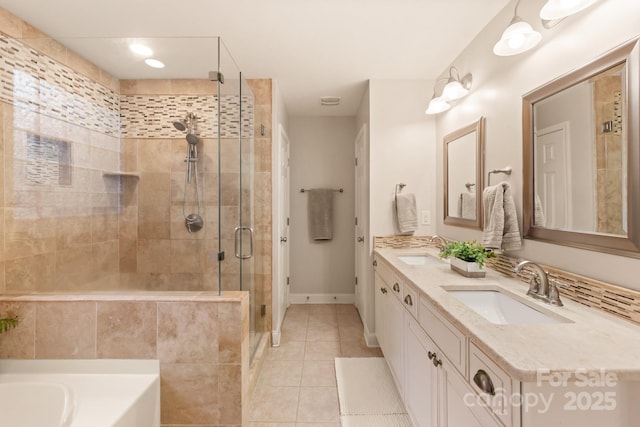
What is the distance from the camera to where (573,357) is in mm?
768

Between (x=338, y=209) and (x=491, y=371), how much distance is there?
3020 mm

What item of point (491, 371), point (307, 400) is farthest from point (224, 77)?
point (307, 400)

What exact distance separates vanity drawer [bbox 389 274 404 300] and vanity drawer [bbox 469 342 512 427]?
79cm

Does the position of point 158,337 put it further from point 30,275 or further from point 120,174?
point 120,174

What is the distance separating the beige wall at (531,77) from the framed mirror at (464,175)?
2.6 inches

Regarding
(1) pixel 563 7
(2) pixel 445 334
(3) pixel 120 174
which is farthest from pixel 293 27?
(2) pixel 445 334

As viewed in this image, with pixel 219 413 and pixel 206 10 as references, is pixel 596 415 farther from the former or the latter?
pixel 206 10

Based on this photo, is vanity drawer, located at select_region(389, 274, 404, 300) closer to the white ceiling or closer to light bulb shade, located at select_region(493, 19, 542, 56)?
light bulb shade, located at select_region(493, 19, 542, 56)

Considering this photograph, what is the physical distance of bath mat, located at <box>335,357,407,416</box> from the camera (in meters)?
1.82

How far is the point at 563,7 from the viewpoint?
111cm

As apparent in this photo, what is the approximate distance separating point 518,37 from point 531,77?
0.25m

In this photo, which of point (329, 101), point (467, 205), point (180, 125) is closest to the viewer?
point (467, 205)

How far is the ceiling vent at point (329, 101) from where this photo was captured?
3.12 meters

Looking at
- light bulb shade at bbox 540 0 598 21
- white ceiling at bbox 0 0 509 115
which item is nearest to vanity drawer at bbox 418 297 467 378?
light bulb shade at bbox 540 0 598 21
